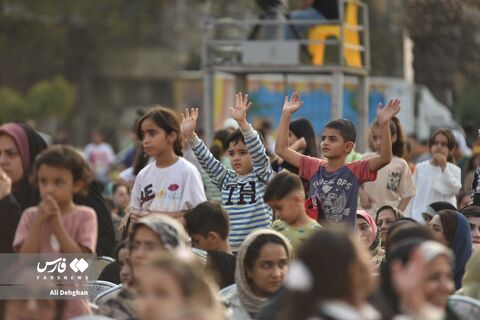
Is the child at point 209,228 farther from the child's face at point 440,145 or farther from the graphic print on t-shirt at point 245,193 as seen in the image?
the child's face at point 440,145

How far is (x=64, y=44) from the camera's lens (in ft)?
205

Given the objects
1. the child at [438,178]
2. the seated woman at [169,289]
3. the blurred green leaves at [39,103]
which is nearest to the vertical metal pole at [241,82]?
the child at [438,178]

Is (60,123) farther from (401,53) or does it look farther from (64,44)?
(401,53)

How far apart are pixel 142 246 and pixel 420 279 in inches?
76.7

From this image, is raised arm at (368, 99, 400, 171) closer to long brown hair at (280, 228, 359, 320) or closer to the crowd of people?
the crowd of people

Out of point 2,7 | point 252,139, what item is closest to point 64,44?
point 2,7

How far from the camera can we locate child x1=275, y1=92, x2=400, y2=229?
11.3m

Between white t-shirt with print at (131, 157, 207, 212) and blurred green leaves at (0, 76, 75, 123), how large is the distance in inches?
1583

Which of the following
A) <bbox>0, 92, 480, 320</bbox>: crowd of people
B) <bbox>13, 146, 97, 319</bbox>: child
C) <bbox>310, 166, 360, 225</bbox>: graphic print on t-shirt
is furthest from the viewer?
<bbox>310, 166, 360, 225</bbox>: graphic print on t-shirt

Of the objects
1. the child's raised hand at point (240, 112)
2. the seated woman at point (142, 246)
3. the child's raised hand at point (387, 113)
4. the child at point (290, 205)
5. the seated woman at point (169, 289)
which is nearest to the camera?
the seated woman at point (169, 289)

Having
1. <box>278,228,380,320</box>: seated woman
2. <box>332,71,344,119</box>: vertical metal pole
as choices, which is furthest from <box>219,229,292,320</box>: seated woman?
<box>332,71,344,119</box>: vertical metal pole

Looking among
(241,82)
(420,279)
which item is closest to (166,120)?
(420,279)

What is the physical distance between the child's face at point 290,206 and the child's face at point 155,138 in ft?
3.60

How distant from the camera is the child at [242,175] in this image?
11.6 m
